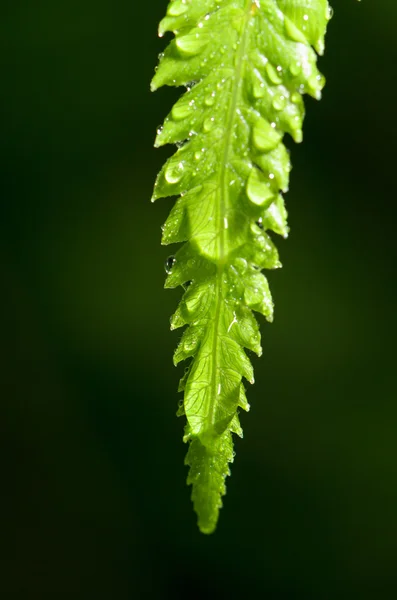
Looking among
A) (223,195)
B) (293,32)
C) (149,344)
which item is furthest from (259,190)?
(149,344)

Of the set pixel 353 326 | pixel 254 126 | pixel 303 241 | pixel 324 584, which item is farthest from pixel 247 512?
pixel 254 126

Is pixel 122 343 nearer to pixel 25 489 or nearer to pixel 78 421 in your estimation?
pixel 78 421

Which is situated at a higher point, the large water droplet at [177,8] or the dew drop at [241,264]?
the large water droplet at [177,8]

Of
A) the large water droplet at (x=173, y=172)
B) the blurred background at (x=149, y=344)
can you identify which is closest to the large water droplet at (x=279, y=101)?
the large water droplet at (x=173, y=172)

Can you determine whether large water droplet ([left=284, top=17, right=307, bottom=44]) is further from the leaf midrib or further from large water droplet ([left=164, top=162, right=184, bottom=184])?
large water droplet ([left=164, top=162, right=184, bottom=184])

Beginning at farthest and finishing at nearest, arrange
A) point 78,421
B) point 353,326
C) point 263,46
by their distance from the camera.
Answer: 1. point 78,421
2. point 353,326
3. point 263,46

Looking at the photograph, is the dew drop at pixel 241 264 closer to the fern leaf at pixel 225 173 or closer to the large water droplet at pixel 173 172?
the fern leaf at pixel 225 173
